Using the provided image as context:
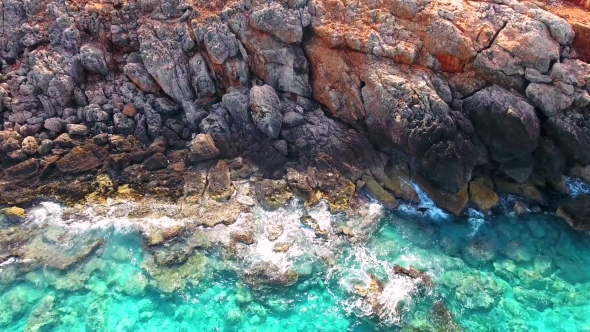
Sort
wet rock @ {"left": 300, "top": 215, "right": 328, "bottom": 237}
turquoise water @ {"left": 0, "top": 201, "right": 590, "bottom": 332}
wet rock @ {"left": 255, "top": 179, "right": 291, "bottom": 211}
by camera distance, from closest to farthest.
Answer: turquoise water @ {"left": 0, "top": 201, "right": 590, "bottom": 332}
wet rock @ {"left": 300, "top": 215, "right": 328, "bottom": 237}
wet rock @ {"left": 255, "top": 179, "right": 291, "bottom": 211}

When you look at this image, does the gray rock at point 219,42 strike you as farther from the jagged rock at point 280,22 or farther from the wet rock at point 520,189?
the wet rock at point 520,189

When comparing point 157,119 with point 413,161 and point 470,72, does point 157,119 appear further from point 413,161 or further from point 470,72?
point 470,72

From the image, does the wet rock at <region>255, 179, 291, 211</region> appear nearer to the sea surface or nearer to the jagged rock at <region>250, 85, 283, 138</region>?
the sea surface

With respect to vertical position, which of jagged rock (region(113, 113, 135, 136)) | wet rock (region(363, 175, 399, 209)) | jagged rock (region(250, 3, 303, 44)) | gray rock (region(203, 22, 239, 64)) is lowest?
wet rock (region(363, 175, 399, 209))

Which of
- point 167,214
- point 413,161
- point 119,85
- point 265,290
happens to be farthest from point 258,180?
point 119,85

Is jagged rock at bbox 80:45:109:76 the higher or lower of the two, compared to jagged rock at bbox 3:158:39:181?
higher

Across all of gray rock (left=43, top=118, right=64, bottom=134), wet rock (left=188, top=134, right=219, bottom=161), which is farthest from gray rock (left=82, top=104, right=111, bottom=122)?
wet rock (left=188, top=134, right=219, bottom=161)

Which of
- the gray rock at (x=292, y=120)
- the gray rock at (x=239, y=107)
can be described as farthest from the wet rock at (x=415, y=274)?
the gray rock at (x=239, y=107)

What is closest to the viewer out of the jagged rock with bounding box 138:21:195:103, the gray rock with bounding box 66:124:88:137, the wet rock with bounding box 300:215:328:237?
the wet rock with bounding box 300:215:328:237

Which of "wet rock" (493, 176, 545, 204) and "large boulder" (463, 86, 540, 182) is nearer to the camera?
"large boulder" (463, 86, 540, 182)
